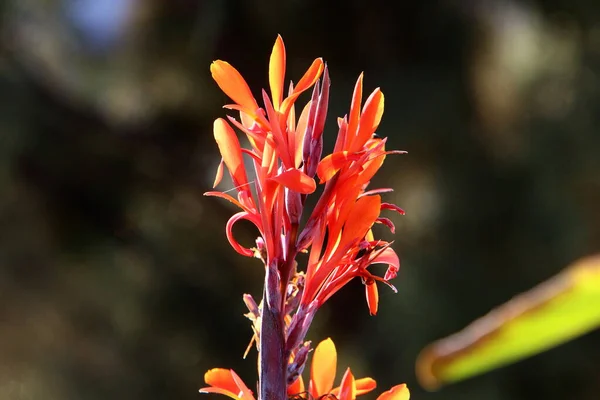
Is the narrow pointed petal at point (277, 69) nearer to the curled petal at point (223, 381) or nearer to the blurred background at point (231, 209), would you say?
the curled petal at point (223, 381)

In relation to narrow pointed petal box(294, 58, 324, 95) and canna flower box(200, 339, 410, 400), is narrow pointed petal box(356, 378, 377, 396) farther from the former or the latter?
narrow pointed petal box(294, 58, 324, 95)

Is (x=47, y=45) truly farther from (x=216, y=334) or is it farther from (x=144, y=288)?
(x=216, y=334)

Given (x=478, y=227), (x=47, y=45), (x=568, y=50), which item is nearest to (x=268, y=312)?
(x=478, y=227)

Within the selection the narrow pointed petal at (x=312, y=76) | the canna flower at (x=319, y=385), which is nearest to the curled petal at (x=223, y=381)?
the canna flower at (x=319, y=385)

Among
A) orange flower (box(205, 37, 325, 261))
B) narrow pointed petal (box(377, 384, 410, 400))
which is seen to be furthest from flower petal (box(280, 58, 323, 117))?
narrow pointed petal (box(377, 384, 410, 400))

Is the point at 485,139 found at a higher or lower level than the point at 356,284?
higher

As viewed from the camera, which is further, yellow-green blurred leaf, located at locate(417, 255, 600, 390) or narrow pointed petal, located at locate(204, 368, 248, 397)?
narrow pointed petal, located at locate(204, 368, 248, 397)

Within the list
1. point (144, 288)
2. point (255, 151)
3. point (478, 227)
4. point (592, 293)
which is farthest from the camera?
point (144, 288)
